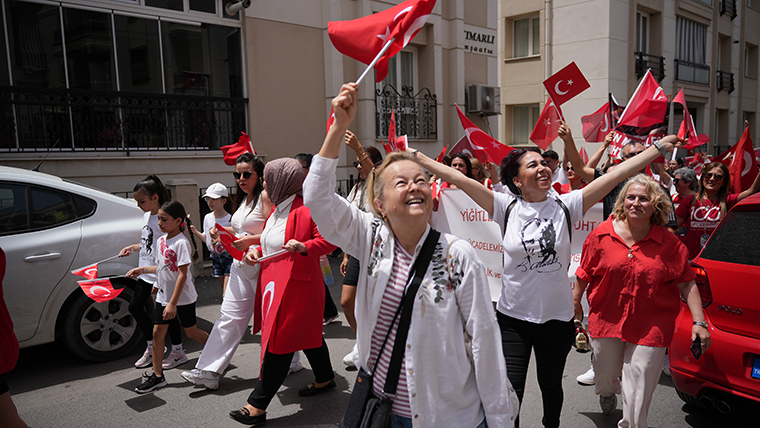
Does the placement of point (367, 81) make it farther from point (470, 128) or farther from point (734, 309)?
point (734, 309)

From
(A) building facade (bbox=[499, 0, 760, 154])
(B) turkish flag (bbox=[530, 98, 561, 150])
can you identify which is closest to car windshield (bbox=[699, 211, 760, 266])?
(B) turkish flag (bbox=[530, 98, 561, 150])

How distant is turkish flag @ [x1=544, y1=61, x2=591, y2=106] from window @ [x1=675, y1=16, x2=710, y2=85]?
2040cm

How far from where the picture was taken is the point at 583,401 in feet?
14.1

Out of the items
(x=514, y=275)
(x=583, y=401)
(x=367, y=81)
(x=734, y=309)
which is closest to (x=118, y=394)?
(x=514, y=275)

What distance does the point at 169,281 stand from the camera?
4.68 metres

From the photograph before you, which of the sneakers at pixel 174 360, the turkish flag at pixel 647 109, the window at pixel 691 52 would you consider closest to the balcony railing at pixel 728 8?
the window at pixel 691 52

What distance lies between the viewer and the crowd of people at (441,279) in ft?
7.08

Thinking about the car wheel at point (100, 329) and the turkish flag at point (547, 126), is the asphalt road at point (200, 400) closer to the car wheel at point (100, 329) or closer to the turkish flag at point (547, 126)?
the car wheel at point (100, 329)

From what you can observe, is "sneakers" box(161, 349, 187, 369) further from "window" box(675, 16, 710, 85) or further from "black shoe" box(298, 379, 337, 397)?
"window" box(675, 16, 710, 85)

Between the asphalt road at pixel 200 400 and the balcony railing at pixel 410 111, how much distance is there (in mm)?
8828

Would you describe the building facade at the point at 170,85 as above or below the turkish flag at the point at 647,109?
above

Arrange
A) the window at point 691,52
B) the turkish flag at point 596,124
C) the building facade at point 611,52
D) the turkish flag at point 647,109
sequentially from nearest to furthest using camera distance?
1. the turkish flag at point 647,109
2. the turkish flag at point 596,124
3. the building facade at point 611,52
4. the window at point 691,52

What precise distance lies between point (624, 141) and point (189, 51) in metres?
8.81

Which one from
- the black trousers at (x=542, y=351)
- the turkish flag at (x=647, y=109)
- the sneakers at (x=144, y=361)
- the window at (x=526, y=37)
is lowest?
the sneakers at (x=144, y=361)
